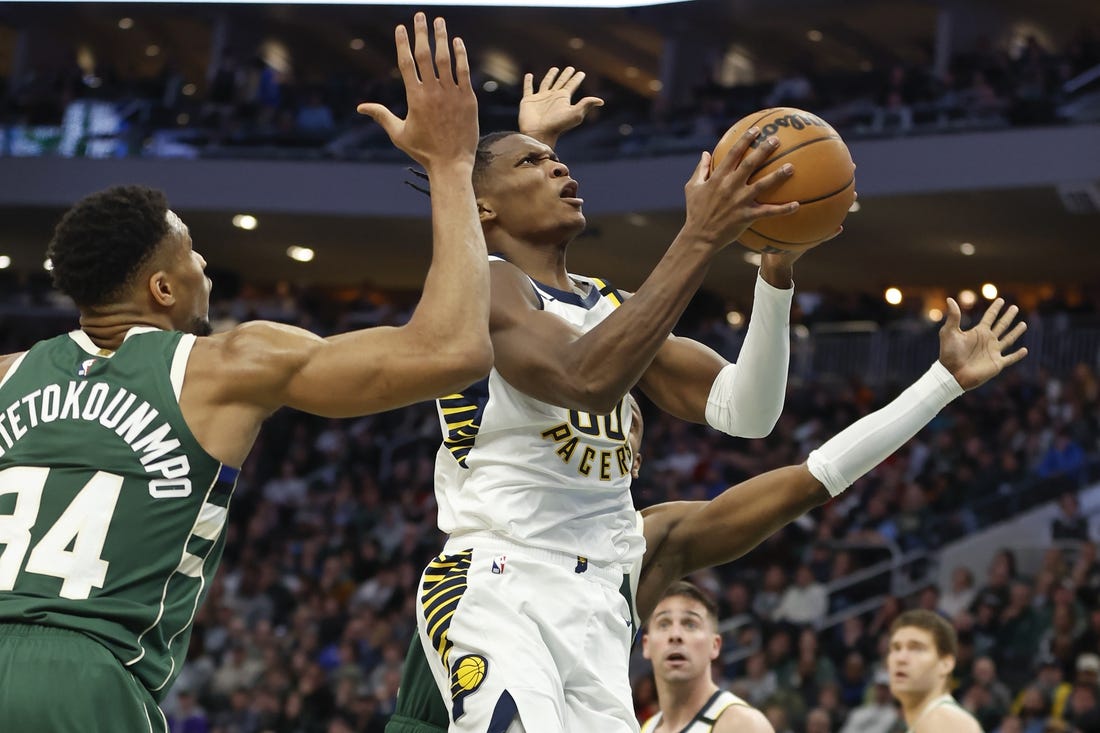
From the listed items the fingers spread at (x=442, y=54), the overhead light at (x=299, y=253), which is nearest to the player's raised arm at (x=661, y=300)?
the fingers spread at (x=442, y=54)

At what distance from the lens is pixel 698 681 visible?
5789 millimetres

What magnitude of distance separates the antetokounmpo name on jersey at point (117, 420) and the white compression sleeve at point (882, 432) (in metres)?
2.08

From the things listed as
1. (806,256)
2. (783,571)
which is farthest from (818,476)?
(806,256)

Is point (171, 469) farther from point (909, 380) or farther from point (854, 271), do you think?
point (854, 271)

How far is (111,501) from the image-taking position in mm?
3008

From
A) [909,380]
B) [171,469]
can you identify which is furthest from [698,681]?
[909,380]

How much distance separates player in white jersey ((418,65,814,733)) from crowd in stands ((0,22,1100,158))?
47.5 ft

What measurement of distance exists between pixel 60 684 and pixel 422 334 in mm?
979

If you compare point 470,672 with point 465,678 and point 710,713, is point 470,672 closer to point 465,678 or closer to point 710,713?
point 465,678

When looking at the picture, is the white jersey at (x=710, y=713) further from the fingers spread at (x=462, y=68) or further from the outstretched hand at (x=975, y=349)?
the fingers spread at (x=462, y=68)

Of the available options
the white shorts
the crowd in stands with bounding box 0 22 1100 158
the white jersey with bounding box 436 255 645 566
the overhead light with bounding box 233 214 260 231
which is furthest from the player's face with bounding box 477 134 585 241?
the overhead light with bounding box 233 214 260 231

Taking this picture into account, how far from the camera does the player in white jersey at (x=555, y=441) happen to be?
3.60m

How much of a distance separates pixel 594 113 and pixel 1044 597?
1187 cm

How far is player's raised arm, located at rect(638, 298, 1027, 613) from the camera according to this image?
4371mm
